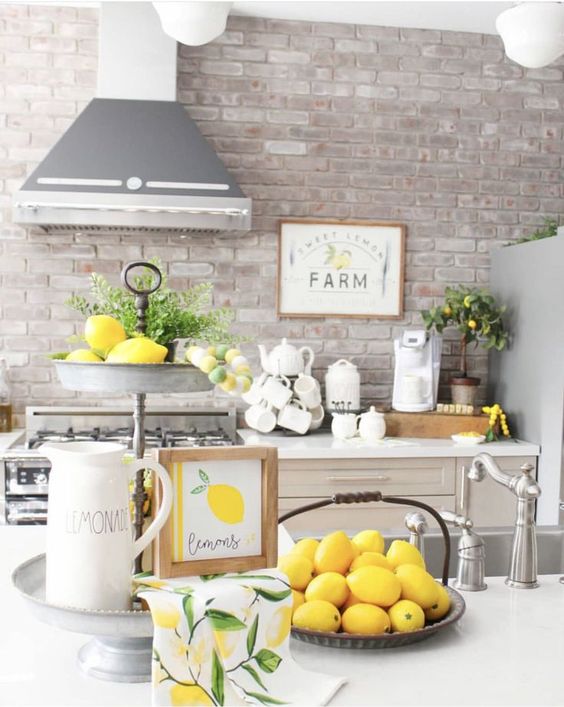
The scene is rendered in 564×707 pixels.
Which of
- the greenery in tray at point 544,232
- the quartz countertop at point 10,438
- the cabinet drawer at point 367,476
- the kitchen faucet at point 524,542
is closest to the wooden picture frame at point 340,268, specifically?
the greenery in tray at point 544,232

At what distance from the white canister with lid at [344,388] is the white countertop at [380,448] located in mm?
220

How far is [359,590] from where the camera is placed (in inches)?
48.8

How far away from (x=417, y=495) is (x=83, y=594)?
2504mm

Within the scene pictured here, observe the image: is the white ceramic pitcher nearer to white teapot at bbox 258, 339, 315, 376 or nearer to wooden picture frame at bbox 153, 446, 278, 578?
wooden picture frame at bbox 153, 446, 278, 578

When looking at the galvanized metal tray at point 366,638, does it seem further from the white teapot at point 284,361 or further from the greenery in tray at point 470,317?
the greenery in tray at point 470,317

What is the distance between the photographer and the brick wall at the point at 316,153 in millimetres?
3799

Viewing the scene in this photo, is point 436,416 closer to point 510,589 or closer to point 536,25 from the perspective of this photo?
point 536,25

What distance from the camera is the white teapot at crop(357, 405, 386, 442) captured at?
3.56 metres

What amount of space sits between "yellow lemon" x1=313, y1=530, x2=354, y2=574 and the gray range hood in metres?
2.30

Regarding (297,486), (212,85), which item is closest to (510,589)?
(297,486)

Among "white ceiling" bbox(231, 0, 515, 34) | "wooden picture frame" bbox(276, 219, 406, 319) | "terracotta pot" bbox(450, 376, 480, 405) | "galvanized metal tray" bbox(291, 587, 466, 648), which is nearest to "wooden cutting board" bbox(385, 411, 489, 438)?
"terracotta pot" bbox(450, 376, 480, 405)

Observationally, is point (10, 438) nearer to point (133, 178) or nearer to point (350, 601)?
point (133, 178)

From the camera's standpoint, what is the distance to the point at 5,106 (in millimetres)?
3773

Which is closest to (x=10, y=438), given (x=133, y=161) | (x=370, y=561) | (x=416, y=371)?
(x=133, y=161)
